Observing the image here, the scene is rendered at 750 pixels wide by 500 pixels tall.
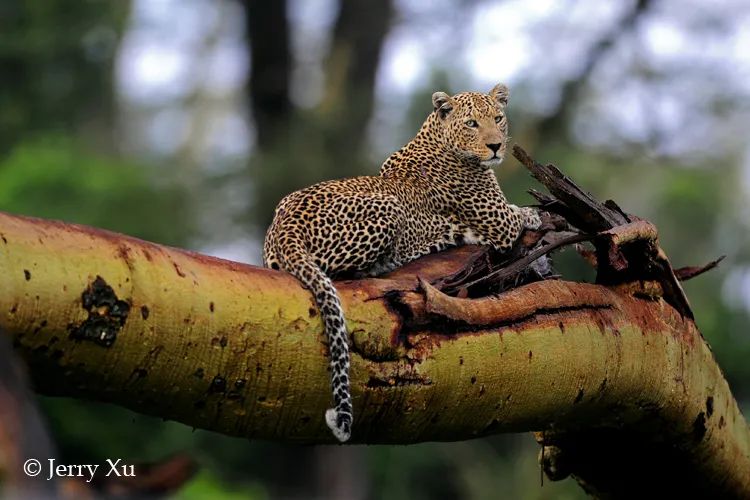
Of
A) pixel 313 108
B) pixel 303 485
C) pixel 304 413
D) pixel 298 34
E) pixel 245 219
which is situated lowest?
pixel 304 413

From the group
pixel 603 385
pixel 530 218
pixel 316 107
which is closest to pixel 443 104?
pixel 530 218

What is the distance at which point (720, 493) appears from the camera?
6855mm

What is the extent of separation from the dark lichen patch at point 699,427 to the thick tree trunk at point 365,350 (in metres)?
0.01

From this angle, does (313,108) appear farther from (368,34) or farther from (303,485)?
(303,485)

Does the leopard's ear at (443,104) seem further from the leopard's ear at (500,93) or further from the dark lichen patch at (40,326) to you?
the dark lichen patch at (40,326)

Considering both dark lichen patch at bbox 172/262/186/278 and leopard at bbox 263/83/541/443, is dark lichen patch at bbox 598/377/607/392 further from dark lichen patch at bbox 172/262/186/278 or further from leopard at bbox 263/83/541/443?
dark lichen patch at bbox 172/262/186/278

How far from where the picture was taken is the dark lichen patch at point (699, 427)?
6.34 m

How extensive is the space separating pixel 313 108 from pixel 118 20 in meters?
7.02

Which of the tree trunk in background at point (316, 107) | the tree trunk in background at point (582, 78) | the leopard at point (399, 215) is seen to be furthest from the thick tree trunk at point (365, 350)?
the tree trunk in background at point (582, 78)

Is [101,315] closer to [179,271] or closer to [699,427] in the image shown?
[179,271]

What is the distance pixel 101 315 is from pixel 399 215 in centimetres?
261

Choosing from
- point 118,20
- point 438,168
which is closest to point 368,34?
point 118,20

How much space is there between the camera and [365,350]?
4.94 m

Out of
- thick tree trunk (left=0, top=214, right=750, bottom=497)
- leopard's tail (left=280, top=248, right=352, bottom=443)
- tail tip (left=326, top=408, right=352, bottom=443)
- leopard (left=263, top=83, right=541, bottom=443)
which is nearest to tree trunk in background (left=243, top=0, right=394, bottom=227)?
leopard (left=263, top=83, right=541, bottom=443)
